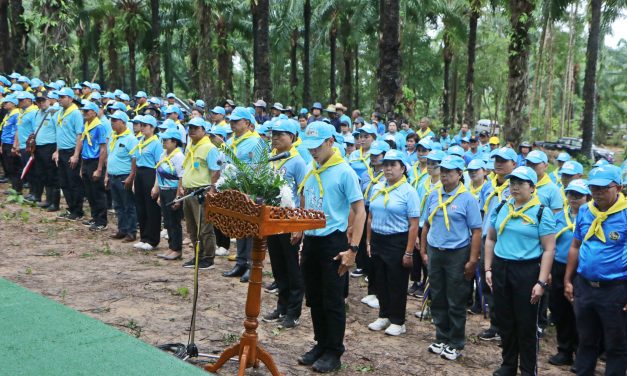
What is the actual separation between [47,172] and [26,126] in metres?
1.01

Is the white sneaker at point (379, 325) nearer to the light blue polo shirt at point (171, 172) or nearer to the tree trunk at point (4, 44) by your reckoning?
the light blue polo shirt at point (171, 172)

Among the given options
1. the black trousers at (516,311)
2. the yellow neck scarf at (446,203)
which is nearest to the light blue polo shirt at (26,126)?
the yellow neck scarf at (446,203)

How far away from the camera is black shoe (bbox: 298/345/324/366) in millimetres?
5152

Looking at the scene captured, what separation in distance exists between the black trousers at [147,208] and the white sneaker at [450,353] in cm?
489

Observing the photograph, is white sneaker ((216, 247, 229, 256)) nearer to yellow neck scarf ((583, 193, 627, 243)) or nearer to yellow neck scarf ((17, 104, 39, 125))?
yellow neck scarf ((17, 104, 39, 125))

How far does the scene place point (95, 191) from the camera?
33.0 ft

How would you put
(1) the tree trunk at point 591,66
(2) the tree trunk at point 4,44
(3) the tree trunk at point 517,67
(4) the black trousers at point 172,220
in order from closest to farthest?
1. (4) the black trousers at point 172,220
2. (3) the tree trunk at point 517,67
3. (2) the tree trunk at point 4,44
4. (1) the tree trunk at point 591,66

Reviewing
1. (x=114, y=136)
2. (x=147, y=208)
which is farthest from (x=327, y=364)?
(x=114, y=136)

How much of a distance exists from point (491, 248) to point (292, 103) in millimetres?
28372

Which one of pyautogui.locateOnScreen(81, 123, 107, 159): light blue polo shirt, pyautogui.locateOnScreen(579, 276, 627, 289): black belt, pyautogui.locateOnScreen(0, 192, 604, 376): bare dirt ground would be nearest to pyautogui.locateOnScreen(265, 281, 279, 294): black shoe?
pyautogui.locateOnScreen(0, 192, 604, 376): bare dirt ground

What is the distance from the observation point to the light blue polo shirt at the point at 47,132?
10703 mm

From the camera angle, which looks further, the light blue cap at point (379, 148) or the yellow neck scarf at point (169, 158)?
the yellow neck scarf at point (169, 158)

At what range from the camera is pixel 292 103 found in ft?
109

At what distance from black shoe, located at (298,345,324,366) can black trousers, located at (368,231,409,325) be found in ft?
4.75
